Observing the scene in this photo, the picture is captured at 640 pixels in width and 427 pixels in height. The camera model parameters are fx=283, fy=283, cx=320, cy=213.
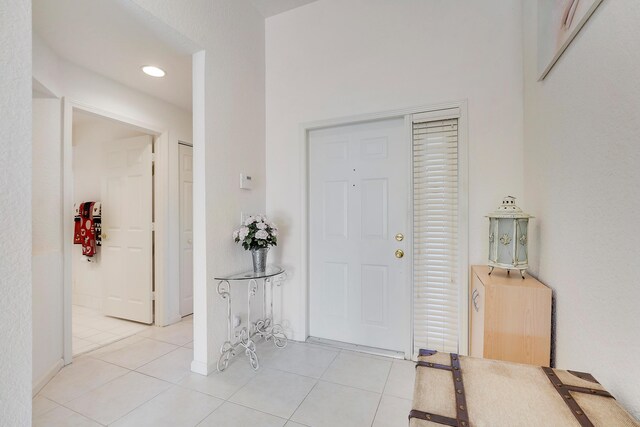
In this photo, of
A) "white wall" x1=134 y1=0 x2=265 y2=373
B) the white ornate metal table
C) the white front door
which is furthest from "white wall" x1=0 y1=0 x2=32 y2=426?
the white front door

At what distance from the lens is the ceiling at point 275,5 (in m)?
2.65

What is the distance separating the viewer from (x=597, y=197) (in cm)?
108

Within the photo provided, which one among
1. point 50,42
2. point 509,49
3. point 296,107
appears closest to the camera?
point 509,49

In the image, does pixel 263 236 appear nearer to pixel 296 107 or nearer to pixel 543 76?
pixel 296 107

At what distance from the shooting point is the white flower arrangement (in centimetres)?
229

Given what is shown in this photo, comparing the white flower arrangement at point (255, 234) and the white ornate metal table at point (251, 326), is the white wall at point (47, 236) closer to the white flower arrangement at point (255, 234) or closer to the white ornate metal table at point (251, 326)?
the white ornate metal table at point (251, 326)

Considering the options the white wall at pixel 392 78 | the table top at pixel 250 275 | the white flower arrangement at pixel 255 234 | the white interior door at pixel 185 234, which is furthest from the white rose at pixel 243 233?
the white interior door at pixel 185 234

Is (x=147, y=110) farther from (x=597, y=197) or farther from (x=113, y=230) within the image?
(x=597, y=197)

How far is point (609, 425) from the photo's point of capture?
73 cm

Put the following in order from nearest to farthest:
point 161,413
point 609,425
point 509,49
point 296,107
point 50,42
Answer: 1. point 609,425
2. point 161,413
3. point 509,49
4. point 50,42
5. point 296,107

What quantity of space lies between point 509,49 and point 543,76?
1.93 ft

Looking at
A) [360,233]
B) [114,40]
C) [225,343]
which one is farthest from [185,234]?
[360,233]

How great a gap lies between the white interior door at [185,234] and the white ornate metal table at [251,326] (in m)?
1.27

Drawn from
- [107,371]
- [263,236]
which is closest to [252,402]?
[263,236]
